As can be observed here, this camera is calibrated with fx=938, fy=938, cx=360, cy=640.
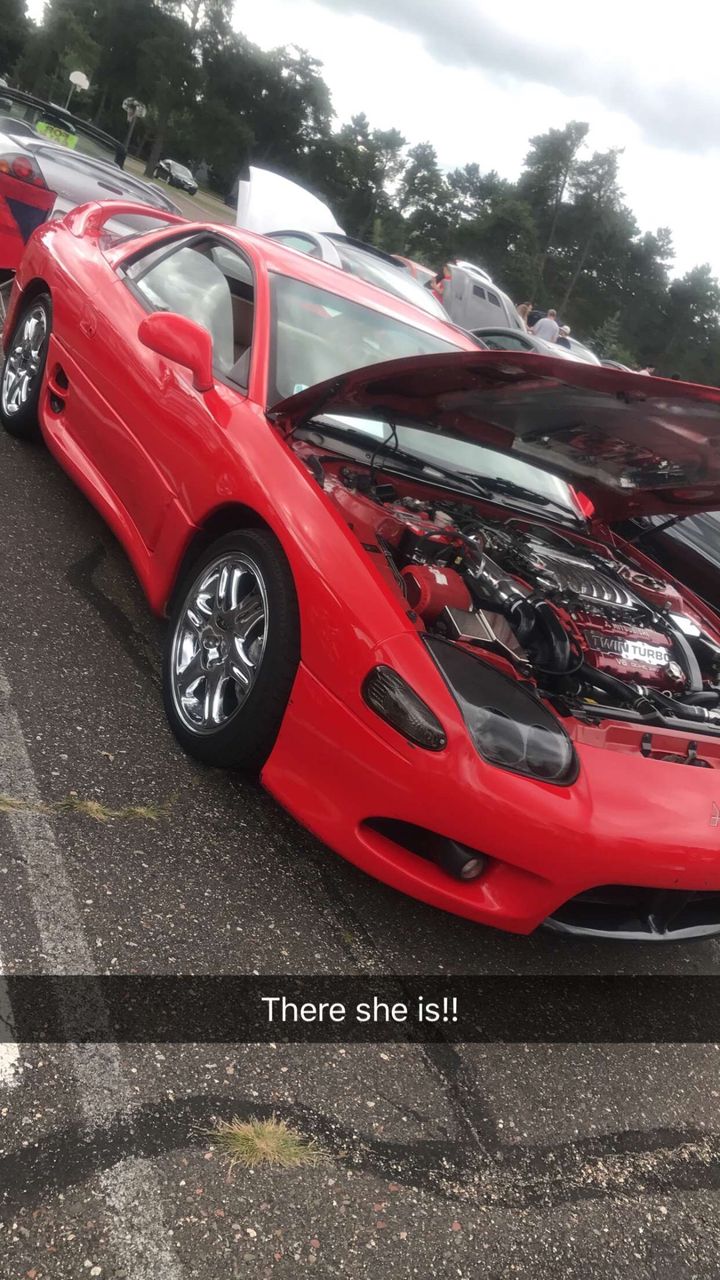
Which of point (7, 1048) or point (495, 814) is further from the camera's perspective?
point (495, 814)

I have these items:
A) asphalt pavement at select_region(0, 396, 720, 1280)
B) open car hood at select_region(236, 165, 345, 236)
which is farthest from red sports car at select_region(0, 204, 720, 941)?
open car hood at select_region(236, 165, 345, 236)

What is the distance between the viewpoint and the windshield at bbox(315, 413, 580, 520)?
123 inches

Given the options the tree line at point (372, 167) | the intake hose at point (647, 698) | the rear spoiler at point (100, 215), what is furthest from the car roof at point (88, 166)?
the tree line at point (372, 167)

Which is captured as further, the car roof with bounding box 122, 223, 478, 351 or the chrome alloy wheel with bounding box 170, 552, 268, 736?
the car roof with bounding box 122, 223, 478, 351

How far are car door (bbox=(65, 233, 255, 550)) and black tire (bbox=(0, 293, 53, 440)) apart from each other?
0.54m

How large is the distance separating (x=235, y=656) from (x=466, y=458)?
1.26 meters

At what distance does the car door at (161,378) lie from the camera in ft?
9.59

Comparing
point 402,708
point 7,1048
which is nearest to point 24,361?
point 402,708

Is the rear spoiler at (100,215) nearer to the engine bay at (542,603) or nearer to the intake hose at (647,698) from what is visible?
the engine bay at (542,603)

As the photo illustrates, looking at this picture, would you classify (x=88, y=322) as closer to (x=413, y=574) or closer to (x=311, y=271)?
(x=311, y=271)

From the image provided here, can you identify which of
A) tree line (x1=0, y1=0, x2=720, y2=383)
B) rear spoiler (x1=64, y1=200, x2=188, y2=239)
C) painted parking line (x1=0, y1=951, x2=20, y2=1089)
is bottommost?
painted parking line (x1=0, y1=951, x2=20, y2=1089)

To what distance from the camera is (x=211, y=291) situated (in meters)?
3.43

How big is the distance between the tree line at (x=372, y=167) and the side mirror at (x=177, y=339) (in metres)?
40.9

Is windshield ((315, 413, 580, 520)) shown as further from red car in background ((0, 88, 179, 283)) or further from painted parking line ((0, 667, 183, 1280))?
red car in background ((0, 88, 179, 283))
